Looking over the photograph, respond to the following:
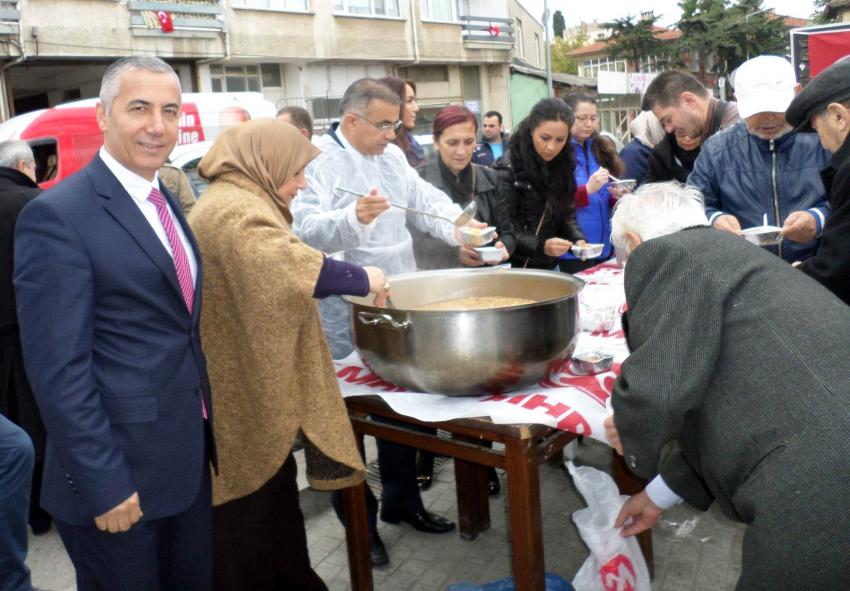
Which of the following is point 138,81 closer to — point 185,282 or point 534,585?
point 185,282

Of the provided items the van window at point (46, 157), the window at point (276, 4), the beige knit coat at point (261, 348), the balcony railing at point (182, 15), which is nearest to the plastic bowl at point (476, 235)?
the beige knit coat at point (261, 348)

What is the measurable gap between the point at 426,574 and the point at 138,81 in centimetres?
192

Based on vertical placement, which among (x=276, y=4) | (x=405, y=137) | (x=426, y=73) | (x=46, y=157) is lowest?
(x=405, y=137)

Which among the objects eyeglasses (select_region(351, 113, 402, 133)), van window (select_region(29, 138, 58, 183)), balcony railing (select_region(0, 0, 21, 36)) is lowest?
eyeglasses (select_region(351, 113, 402, 133))

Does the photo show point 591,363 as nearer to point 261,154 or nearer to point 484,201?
point 261,154

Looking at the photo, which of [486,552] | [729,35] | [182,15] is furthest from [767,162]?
[729,35]

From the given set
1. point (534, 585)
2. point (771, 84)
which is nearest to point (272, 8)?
point (771, 84)

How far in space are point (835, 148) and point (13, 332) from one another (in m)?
3.02

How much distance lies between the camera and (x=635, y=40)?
3797 cm

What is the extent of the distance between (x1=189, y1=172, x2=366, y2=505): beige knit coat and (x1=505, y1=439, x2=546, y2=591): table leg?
401 millimetres

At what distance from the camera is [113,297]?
155 centimetres

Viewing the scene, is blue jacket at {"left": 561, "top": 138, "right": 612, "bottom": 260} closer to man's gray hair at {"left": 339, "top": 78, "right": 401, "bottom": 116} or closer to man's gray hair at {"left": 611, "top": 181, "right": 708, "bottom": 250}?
man's gray hair at {"left": 339, "top": 78, "right": 401, "bottom": 116}

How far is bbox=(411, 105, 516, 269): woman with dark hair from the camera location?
3393 mm

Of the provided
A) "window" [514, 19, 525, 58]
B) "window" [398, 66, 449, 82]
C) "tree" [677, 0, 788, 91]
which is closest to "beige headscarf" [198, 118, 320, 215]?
"window" [398, 66, 449, 82]
